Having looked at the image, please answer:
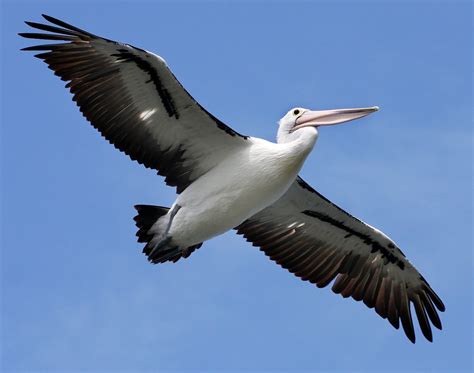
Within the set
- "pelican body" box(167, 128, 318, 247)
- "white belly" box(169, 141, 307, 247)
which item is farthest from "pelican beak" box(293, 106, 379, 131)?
"white belly" box(169, 141, 307, 247)

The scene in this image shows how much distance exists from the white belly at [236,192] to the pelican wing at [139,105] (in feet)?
1.14

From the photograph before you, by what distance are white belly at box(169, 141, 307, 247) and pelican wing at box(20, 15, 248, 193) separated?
0.35 metres

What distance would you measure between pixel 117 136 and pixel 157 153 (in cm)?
56

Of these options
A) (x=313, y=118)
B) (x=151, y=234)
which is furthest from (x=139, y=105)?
(x=313, y=118)

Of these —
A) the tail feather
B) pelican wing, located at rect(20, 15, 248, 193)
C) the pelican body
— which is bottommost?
the tail feather

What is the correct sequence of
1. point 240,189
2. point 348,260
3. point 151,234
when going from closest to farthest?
point 240,189 < point 151,234 < point 348,260

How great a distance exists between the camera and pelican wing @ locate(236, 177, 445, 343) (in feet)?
52.3

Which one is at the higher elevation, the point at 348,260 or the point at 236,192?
the point at 348,260

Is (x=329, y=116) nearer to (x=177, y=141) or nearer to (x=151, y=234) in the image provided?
(x=177, y=141)

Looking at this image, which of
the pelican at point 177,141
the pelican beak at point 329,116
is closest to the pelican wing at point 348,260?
the pelican at point 177,141

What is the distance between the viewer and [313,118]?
47.6 ft

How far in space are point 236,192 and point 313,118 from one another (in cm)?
141

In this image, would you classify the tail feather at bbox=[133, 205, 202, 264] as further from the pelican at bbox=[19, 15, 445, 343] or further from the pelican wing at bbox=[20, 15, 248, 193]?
the pelican wing at bbox=[20, 15, 248, 193]

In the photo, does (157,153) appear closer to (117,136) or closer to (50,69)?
(117,136)
